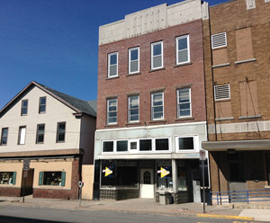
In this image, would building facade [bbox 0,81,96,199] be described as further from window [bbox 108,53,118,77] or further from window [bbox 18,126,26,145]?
window [bbox 108,53,118,77]

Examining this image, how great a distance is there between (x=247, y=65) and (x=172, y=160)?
766 centimetres

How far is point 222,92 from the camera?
58.2 ft

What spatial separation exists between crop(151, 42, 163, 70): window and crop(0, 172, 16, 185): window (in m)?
16.4

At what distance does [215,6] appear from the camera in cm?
1886

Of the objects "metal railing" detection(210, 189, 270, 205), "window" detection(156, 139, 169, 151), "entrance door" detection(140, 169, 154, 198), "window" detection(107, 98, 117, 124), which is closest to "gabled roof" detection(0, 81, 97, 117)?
"window" detection(107, 98, 117, 124)

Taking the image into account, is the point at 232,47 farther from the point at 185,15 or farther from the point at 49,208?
the point at 49,208

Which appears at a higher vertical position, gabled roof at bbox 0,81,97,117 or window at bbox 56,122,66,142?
gabled roof at bbox 0,81,97,117

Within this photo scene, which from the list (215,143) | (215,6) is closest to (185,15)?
(215,6)

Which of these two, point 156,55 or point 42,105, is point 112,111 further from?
point 42,105

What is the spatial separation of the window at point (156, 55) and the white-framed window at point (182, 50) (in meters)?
1.32

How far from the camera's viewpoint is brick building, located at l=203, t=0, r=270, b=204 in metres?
16.0

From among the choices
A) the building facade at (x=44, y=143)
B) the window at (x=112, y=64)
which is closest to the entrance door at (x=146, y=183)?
the building facade at (x=44, y=143)

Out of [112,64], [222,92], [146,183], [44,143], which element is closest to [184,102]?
[222,92]

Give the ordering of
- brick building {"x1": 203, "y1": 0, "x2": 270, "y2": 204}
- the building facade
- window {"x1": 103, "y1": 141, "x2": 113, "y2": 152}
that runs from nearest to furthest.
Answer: brick building {"x1": 203, "y1": 0, "x2": 270, "y2": 204} < window {"x1": 103, "y1": 141, "x2": 113, "y2": 152} < the building facade
